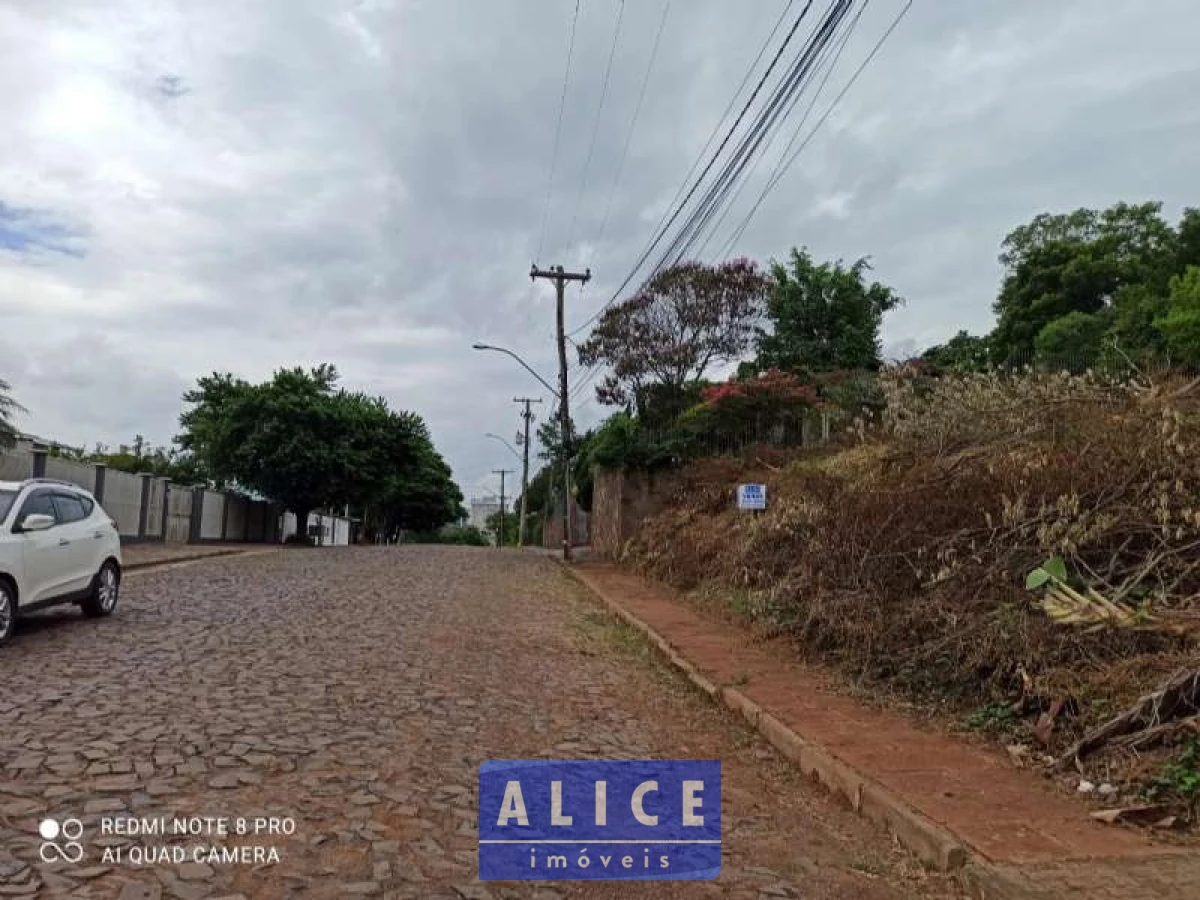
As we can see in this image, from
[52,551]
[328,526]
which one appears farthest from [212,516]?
[328,526]

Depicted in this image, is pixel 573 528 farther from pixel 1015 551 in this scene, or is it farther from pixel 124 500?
pixel 1015 551

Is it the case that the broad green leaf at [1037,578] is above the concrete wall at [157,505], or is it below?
below

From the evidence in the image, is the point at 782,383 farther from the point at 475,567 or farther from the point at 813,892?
the point at 813,892

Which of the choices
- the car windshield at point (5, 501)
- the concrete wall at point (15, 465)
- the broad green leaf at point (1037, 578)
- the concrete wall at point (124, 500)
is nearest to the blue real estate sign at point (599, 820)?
the broad green leaf at point (1037, 578)

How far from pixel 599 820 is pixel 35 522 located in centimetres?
744

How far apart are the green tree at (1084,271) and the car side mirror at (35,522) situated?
100 feet

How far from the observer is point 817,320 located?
30.3m

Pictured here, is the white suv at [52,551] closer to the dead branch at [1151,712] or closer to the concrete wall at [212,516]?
the dead branch at [1151,712]

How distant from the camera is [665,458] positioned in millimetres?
25031

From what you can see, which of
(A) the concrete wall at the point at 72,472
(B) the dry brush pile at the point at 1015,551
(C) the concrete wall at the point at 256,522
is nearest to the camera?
(B) the dry brush pile at the point at 1015,551

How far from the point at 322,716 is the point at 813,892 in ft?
12.8

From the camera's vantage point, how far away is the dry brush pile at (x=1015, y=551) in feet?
21.6

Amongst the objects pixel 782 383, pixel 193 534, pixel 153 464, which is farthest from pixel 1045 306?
pixel 153 464

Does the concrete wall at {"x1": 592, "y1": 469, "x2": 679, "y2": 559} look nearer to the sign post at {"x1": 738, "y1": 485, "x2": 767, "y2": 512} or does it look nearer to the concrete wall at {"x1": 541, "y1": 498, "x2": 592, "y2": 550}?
the sign post at {"x1": 738, "y1": 485, "x2": 767, "y2": 512}
